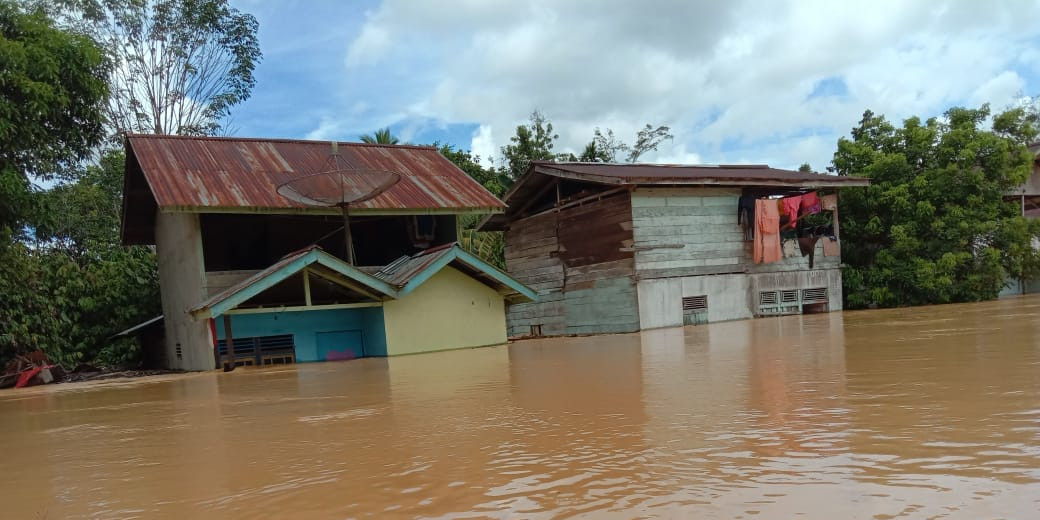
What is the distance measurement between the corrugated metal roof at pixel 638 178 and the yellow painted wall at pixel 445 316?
4.07 metres

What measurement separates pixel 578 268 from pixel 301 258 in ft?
26.2

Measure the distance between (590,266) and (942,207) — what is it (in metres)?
10.1

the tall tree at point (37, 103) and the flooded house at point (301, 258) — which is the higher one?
the tall tree at point (37, 103)

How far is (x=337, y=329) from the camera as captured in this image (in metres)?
13.4

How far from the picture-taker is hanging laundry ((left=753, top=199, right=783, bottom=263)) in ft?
57.9

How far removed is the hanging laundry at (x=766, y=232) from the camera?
17.6 meters

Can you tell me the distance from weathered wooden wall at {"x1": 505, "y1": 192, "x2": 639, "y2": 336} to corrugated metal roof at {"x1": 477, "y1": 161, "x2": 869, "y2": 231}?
69 cm

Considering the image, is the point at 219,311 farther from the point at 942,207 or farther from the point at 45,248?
the point at 942,207

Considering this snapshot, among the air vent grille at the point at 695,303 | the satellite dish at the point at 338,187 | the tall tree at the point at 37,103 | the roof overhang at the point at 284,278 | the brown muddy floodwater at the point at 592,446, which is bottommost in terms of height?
the air vent grille at the point at 695,303

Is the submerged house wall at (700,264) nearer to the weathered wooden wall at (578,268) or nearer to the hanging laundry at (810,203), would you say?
the weathered wooden wall at (578,268)

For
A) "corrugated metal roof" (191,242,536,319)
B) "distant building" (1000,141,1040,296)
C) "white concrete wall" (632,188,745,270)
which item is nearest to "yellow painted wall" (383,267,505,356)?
"corrugated metal roof" (191,242,536,319)

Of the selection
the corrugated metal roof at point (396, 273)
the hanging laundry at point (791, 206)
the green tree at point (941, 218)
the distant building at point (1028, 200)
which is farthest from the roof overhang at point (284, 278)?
the distant building at point (1028, 200)

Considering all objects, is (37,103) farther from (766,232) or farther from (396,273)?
(766,232)

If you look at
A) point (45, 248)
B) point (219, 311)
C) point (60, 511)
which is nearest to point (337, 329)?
point (219, 311)
